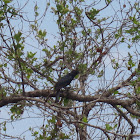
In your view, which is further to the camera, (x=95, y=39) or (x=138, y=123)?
(x=95, y=39)

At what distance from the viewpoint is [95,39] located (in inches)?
303

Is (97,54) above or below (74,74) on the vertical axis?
above

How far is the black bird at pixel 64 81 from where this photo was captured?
6.84m

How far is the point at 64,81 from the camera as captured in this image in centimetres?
688

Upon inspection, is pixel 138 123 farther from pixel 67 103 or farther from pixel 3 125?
pixel 3 125

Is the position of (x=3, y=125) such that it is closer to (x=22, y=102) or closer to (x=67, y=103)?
(x=22, y=102)

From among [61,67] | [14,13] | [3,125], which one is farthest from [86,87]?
[14,13]

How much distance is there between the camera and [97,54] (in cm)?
755

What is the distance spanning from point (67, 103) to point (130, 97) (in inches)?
52.2

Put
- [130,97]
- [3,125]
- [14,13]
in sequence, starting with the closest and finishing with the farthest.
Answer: [14,13] < [130,97] < [3,125]

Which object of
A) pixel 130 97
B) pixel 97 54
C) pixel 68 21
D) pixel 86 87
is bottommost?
pixel 130 97

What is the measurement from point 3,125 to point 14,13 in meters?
2.57

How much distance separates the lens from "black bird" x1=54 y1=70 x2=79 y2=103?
22.4 ft

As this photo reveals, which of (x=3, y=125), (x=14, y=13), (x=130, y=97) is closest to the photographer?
(x=14, y=13)
